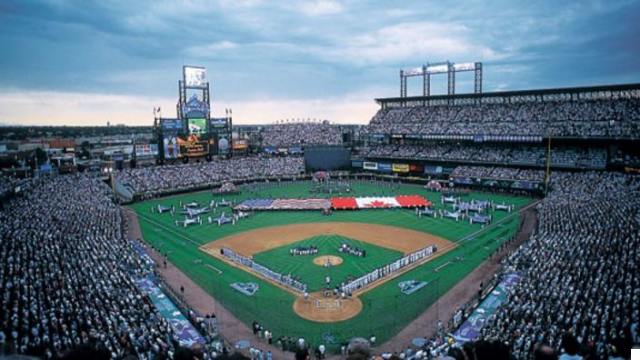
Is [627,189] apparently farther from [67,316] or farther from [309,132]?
[309,132]

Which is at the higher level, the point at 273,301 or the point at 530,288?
the point at 530,288

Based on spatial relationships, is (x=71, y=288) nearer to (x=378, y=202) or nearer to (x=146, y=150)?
(x=378, y=202)

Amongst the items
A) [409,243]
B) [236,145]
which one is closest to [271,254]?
[409,243]

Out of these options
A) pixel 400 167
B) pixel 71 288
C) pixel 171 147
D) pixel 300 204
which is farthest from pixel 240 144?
pixel 71 288

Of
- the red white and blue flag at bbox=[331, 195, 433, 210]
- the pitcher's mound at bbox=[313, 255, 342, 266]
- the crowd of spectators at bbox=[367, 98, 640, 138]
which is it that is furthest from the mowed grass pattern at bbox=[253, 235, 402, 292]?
the crowd of spectators at bbox=[367, 98, 640, 138]

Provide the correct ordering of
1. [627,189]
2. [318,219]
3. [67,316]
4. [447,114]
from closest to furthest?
1. [67,316]
2. [627,189]
3. [318,219]
4. [447,114]

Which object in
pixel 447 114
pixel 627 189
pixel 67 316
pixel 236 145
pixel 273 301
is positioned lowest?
pixel 273 301

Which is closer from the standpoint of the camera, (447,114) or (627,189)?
(627,189)
